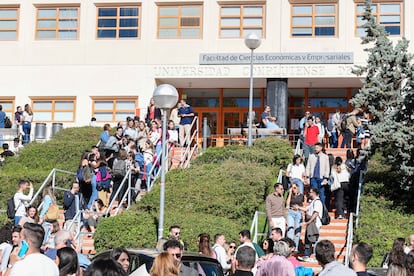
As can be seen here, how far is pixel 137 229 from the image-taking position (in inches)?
645

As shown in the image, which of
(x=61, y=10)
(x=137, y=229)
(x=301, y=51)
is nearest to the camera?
(x=137, y=229)

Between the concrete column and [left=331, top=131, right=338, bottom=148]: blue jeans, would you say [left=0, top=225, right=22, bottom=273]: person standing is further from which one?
the concrete column

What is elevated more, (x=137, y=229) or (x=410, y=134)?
(x=410, y=134)

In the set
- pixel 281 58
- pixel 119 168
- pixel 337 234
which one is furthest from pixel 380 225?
pixel 281 58

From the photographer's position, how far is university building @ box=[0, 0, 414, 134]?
3191 centimetres

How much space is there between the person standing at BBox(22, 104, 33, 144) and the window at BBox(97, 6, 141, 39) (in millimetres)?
5696

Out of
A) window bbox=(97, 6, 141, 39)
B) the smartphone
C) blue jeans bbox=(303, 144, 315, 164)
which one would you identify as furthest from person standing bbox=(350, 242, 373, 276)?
window bbox=(97, 6, 141, 39)

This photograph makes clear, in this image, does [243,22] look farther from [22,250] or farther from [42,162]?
[22,250]

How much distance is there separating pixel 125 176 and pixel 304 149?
22.3 ft

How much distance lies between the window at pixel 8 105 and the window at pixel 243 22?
32.8 ft

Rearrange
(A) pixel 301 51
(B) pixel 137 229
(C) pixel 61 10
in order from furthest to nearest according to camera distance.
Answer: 1. (C) pixel 61 10
2. (A) pixel 301 51
3. (B) pixel 137 229

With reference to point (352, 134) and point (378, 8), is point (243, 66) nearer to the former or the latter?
point (378, 8)

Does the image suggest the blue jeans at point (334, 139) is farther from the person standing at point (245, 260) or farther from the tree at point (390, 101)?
the person standing at point (245, 260)

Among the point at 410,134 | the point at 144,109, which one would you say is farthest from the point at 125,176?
the point at 144,109
